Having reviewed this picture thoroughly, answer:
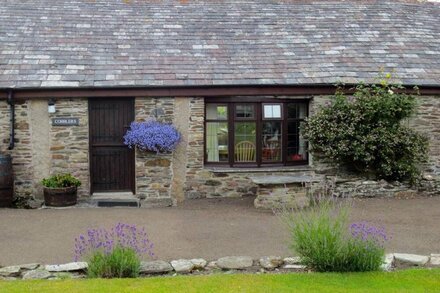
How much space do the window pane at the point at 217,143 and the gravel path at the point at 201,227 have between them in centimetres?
124

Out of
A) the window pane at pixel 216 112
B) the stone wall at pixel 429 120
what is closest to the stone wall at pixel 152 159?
the window pane at pixel 216 112

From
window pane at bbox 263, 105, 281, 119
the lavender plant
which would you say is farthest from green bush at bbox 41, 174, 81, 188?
the lavender plant

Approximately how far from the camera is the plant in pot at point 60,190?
458 inches

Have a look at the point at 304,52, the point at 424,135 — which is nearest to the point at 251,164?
the point at 304,52

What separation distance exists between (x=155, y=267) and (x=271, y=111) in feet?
23.7

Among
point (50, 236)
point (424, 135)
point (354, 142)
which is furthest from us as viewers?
point (424, 135)

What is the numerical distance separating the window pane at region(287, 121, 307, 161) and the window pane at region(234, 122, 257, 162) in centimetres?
97

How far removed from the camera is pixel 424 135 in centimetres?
1323

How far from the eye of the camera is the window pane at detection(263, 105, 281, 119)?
42.5 feet

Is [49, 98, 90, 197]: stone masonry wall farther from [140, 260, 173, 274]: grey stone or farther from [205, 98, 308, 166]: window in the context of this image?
[140, 260, 173, 274]: grey stone

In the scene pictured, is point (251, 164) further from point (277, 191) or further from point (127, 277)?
point (127, 277)

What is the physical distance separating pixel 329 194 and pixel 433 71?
4.45m

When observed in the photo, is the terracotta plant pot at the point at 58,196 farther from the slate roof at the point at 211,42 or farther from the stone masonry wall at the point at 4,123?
the slate roof at the point at 211,42

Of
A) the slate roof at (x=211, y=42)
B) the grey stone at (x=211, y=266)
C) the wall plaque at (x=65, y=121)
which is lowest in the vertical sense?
the grey stone at (x=211, y=266)
